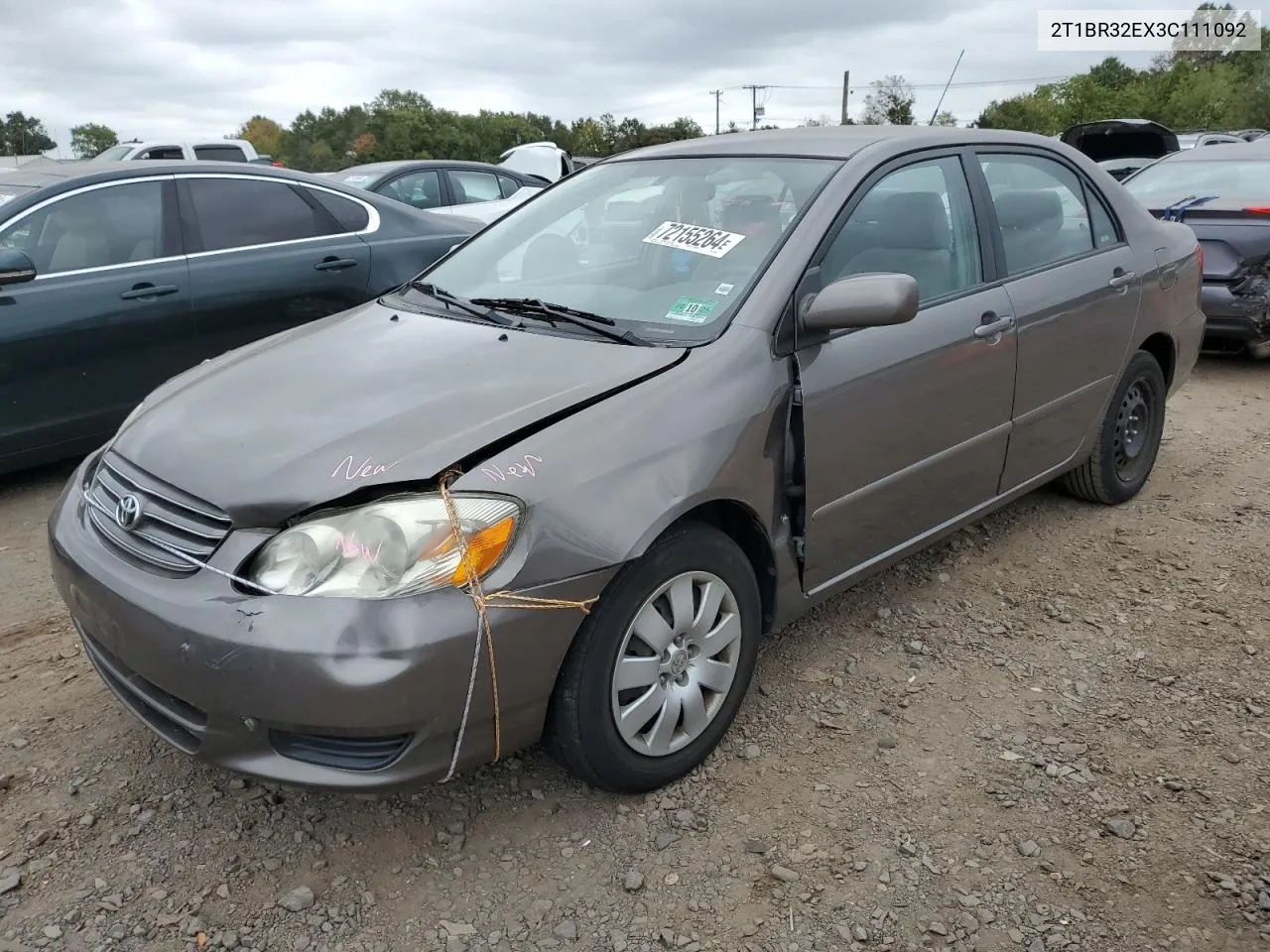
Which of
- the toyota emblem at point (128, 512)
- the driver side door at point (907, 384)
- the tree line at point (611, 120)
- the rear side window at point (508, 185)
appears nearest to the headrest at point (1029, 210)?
the driver side door at point (907, 384)

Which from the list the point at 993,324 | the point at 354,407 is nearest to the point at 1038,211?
the point at 993,324

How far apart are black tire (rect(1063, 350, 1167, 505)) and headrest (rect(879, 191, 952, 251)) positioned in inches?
52.7

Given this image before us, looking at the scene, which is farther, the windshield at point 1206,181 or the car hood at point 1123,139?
the car hood at point 1123,139

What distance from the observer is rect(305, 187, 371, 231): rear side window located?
5438 mm

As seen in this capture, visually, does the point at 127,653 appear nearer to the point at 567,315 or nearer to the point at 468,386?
the point at 468,386

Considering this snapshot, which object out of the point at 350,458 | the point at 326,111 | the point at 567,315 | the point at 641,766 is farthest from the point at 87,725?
the point at 326,111

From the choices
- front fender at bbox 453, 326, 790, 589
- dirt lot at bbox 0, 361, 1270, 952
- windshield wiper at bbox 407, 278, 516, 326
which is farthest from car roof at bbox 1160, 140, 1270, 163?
windshield wiper at bbox 407, 278, 516, 326

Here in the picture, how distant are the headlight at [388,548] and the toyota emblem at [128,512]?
1.39 ft

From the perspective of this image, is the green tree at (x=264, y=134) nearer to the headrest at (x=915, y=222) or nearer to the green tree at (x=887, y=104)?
the green tree at (x=887, y=104)

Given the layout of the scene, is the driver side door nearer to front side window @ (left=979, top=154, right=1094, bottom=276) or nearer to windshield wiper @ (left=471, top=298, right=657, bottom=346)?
front side window @ (left=979, top=154, right=1094, bottom=276)

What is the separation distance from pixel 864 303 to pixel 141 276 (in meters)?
3.59

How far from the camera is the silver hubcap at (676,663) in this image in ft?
7.77

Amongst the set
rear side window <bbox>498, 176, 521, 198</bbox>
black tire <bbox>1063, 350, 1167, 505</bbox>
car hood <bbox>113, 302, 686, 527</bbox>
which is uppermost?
rear side window <bbox>498, 176, 521, 198</bbox>

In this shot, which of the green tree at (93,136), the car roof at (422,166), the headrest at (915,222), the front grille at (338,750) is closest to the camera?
the front grille at (338,750)
